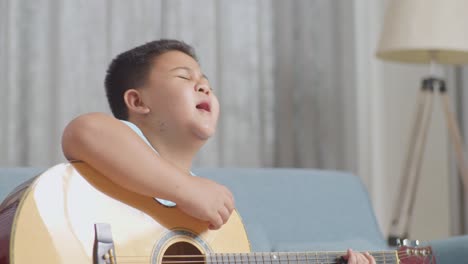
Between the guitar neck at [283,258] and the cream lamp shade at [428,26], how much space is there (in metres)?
1.34

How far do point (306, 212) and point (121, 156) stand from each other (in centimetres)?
94

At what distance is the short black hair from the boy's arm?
156mm

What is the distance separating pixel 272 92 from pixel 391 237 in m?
0.67

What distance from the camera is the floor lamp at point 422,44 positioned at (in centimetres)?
250

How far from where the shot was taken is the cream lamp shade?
2.49 metres

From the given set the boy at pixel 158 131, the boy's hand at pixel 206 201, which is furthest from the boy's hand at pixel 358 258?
the boy's hand at pixel 206 201

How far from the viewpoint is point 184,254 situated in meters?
1.10

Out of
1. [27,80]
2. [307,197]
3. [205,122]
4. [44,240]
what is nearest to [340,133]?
[307,197]

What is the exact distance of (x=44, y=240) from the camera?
2.99ft

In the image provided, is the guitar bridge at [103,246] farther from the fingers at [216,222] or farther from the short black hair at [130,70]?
the short black hair at [130,70]

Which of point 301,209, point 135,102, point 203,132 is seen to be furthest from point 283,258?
point 301,209

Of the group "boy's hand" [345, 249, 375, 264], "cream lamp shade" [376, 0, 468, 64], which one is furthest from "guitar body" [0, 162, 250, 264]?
"cream lamp shade" [376, 0, 468, 64]

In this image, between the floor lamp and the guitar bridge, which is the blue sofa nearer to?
the floor lamp

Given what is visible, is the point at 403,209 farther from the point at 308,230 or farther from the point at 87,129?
the point at 87,129
